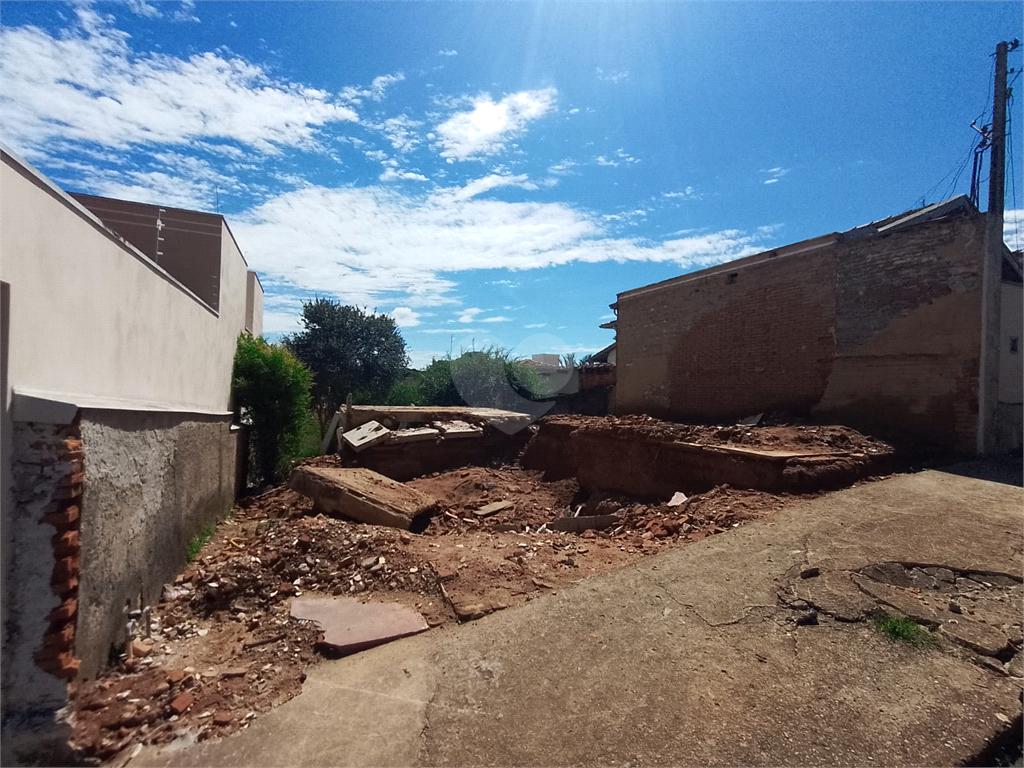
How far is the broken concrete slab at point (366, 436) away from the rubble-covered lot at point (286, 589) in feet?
10.7

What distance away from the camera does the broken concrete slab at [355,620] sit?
3699 millimetres

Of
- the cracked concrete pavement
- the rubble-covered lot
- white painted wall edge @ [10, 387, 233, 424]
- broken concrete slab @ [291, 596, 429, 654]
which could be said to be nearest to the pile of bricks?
white painted wall edge @ [10, 387, 233, 424]

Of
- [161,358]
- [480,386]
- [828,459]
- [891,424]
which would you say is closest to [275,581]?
[161,358]

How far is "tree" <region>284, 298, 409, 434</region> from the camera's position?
883 inches

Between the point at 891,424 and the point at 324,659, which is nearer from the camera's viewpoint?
the point at 324,659

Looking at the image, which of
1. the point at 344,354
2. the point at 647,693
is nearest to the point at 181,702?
the point at 647,693

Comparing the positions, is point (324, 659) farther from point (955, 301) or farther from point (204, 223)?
point (955, 301)

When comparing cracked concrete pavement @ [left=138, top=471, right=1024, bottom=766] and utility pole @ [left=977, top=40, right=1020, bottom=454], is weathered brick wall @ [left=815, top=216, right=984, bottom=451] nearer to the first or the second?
utility pole @ [left=977, top=40, right=1020, bottom=454]

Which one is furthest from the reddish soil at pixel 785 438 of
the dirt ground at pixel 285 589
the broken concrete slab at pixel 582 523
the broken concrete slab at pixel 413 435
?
the broken concrete slab at pixel 413 435

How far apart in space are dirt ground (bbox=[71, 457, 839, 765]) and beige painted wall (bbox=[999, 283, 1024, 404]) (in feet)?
17.6

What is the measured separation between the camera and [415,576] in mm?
4602

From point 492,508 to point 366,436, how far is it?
351cm

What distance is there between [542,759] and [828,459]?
569 cm

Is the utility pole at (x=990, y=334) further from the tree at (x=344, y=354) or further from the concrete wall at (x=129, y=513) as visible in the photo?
the tree at (x=344, y=354)
